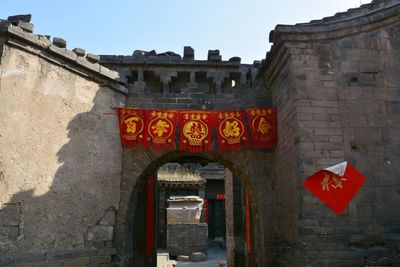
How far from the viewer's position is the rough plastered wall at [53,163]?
5332mm

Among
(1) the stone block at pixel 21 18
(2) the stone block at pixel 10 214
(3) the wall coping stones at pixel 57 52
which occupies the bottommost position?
(2) the stone block at pixel 10 214

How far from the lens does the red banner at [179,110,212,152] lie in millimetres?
7004

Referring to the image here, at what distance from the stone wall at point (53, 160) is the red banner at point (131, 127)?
155 mm

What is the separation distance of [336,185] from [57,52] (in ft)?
16.5

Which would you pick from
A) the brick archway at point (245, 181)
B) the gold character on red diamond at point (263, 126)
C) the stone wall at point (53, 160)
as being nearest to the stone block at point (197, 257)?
the brick archway at point (245, 181)

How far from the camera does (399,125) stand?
5.84m

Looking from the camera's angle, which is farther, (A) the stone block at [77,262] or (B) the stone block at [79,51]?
(B) the stone block at [79,51]

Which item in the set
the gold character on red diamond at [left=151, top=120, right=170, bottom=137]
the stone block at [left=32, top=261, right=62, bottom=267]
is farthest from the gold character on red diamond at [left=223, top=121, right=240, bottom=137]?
the stone block at [left=32, top=261, right=62, bottom=267]

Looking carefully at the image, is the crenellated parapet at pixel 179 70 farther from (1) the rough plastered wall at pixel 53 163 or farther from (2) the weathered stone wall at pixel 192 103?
(1) the rough plastered wall at pixel 53 163

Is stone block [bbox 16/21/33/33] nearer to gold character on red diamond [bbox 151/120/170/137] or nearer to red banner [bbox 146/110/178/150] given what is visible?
red banner [bbox 146/110/178/150]

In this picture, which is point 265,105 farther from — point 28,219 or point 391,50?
point 28,219

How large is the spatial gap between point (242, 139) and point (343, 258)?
279cm

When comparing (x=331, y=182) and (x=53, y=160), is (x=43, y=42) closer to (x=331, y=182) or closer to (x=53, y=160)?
(x=53, y=160)

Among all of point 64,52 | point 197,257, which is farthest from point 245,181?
point 197,257
